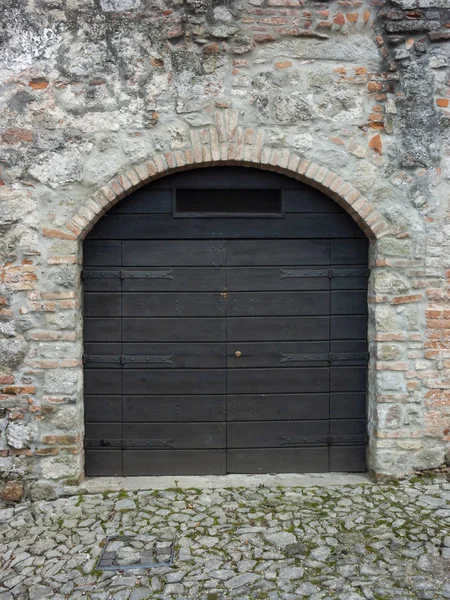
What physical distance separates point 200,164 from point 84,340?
159 centimetres

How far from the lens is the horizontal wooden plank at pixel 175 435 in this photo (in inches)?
164

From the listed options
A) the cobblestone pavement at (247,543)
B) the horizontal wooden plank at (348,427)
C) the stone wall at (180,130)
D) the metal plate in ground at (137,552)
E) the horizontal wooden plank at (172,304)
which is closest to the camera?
the cobblestone pavement at (247,543)

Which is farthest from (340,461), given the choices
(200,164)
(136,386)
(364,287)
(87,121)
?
(87,121)

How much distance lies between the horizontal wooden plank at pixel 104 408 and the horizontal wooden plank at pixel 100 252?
1.02m

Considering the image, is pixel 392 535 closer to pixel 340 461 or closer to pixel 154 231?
pixel 340 461

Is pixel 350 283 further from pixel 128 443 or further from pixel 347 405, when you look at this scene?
pixel 128 443

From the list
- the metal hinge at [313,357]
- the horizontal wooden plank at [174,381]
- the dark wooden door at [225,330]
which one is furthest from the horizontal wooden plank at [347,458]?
the horizontal wooden plank at [174,381]

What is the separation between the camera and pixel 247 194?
411 cm

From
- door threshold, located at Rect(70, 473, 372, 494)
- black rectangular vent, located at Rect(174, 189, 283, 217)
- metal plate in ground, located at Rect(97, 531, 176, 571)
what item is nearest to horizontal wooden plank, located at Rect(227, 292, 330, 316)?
black rectangular vent, located at Rect(174, 189, 283, 217)

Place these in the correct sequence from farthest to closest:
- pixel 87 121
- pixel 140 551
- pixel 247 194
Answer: pixel 247 194, pixel 87 121, pixel 140 551

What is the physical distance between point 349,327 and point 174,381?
142 centimetres

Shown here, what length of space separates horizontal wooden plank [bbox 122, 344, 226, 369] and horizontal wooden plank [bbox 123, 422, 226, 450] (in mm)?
460

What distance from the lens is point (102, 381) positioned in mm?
4145

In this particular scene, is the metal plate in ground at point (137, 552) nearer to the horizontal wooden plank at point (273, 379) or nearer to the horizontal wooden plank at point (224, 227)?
the horizontal wooden plank at point (273, 379)
